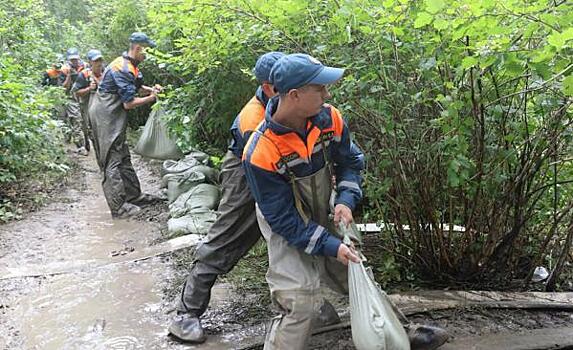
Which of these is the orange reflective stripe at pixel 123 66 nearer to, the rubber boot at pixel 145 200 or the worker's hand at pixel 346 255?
the rubber boot at pixel 145 200

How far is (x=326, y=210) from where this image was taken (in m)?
2.92

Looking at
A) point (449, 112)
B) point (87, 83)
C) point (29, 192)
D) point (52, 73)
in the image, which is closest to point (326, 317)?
point (449, 112)

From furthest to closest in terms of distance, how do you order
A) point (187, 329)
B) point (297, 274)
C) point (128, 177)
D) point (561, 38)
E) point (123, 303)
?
point (128, 177), point (123, 303), point (187, 329), point (297, 274), point (561, 38)

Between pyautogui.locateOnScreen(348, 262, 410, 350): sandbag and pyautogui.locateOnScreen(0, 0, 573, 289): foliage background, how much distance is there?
92 centimetres

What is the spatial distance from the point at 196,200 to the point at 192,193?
0.19 m

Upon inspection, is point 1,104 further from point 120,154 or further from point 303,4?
point 303,4

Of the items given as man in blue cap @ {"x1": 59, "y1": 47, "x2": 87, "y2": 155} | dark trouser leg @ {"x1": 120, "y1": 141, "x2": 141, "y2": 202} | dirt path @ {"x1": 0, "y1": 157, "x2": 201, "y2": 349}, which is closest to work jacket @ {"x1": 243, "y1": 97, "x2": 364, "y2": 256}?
dirt path @ {"x1": 0, "y1": 157, "x2": 201, "y2": 349}

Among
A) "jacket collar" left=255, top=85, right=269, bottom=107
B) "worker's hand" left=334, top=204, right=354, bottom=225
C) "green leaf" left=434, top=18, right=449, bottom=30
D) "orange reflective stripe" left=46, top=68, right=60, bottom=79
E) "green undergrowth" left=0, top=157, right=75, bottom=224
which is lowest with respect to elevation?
"orange reflective stripe" left=46, top=68, right=60, bottom=79

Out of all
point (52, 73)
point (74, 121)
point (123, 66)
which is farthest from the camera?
point (52, 73)

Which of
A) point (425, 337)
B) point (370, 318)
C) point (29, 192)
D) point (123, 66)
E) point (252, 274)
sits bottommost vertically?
point (29, 192)

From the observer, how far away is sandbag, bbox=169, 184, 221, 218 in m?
5.80

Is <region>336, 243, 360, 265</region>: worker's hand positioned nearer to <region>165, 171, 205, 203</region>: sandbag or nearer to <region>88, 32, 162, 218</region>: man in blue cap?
<region>165, 171, 205, 203</region>: sandbag

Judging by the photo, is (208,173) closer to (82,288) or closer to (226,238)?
(82,288)

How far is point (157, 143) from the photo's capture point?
288 inches
